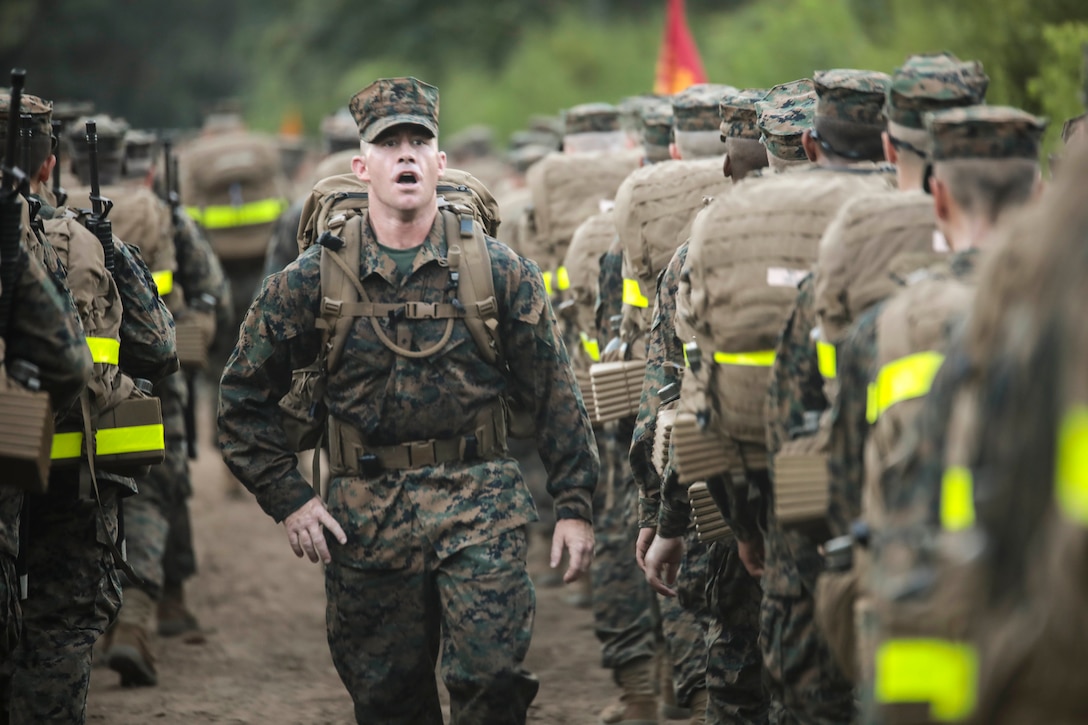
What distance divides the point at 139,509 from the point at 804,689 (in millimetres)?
4853

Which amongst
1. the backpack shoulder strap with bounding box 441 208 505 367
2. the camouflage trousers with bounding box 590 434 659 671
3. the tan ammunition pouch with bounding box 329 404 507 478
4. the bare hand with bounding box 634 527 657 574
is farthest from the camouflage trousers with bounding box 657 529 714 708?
the backpack shoulder strap with bounding box 441 208 505 367

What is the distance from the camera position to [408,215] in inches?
240

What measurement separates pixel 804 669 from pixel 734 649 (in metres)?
1.03

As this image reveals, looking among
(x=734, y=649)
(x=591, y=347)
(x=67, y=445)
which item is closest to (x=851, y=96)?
(x=734, y=649)

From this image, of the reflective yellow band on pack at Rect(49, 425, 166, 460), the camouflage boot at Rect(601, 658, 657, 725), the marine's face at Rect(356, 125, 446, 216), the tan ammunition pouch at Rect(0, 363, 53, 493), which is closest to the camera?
the tan ammunition pouch at Rect(0, 363, 53, 493)

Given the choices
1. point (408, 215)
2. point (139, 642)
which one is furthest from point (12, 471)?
point (139, 642)

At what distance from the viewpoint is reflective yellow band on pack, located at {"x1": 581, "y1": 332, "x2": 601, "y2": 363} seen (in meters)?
9.16

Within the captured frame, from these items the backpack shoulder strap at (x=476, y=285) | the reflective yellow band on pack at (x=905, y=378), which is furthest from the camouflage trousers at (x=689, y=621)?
the reflective yellow band on pack at (x=905, y=378)

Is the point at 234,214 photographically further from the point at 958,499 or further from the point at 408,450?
the point at 958,499

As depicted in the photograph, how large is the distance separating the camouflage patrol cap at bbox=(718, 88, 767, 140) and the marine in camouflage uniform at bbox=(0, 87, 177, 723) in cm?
249

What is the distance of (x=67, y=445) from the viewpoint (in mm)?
6508

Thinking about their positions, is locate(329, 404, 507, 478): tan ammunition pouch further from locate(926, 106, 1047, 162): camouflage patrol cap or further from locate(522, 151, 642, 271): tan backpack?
locate(522, 151, 642, 271): tan backpack

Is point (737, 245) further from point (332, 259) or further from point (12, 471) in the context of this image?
point (12, 471)

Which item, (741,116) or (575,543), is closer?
(575,543)
